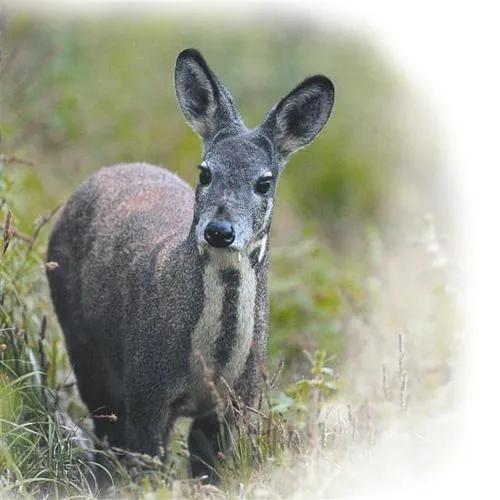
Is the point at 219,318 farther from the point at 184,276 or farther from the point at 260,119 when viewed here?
the point at 260,119

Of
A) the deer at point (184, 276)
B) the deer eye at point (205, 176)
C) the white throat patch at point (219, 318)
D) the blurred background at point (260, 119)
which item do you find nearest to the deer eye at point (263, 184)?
the deer at point (184, 276)

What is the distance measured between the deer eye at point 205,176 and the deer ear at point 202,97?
45 cm

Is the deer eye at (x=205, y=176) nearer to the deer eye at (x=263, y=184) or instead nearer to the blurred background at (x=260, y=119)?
the deer eye at (x=263, y=184)

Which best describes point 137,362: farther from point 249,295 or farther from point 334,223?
point 334,223

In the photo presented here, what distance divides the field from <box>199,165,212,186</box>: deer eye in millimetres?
987

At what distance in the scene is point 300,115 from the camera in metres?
6.55

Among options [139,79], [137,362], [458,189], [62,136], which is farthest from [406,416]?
[139,79]

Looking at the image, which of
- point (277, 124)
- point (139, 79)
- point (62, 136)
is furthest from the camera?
point (139, 79)

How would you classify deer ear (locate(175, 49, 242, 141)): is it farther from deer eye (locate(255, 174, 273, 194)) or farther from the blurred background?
the blurred background

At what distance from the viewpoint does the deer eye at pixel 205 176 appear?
6.08 m

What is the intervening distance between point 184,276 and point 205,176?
53 cm

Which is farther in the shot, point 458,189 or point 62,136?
point 62,136

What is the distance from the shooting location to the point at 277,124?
648cm

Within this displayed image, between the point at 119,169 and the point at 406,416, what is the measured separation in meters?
2.47
